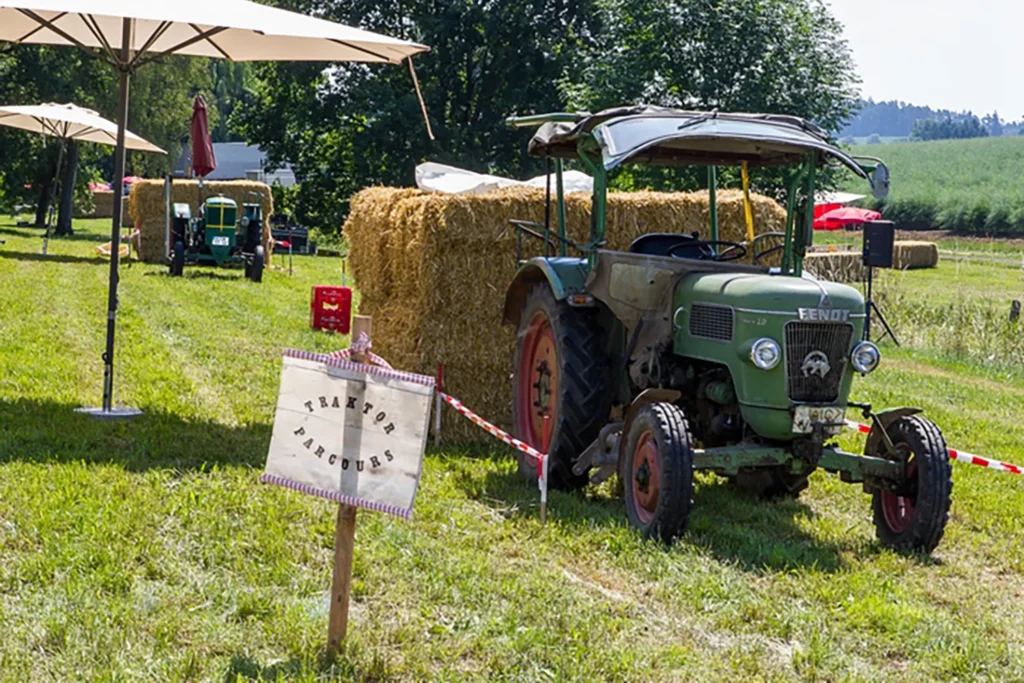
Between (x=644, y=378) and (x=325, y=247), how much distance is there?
30.7 m

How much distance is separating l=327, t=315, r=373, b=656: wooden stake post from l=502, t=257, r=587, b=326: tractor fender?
3.04 meters

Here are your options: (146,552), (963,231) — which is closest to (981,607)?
(146,552)

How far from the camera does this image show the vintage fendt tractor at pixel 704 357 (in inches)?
247

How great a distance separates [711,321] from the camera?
6.50m

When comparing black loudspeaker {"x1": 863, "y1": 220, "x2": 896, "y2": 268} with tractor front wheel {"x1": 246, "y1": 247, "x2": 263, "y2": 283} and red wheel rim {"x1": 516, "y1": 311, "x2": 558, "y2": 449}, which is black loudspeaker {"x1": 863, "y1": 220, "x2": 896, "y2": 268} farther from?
tractor front wheel {"x1": 246, "y1": 247, "x2": 263, "y2": 283}

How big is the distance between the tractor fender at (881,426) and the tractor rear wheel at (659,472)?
1129 mm

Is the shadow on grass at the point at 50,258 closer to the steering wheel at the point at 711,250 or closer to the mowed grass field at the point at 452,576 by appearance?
the mowed grass field at the point at 452,576

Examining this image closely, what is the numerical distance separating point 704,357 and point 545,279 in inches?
64.3

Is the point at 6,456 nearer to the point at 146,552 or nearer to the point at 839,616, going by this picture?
the point at 146,552

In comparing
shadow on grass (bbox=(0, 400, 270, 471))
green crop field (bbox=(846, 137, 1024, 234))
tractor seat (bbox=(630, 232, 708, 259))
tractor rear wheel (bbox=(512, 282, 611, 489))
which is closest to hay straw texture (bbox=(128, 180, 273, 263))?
shadow on grass (bbox=(0, 400, 270, 471))

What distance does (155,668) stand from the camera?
4223mm

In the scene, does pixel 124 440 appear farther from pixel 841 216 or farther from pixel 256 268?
pixel 841 216

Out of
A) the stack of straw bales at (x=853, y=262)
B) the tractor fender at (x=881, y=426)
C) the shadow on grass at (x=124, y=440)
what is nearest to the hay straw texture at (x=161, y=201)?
the stack of straw bales at (x=853, y=262)

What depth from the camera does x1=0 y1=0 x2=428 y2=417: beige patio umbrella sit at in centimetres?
790
